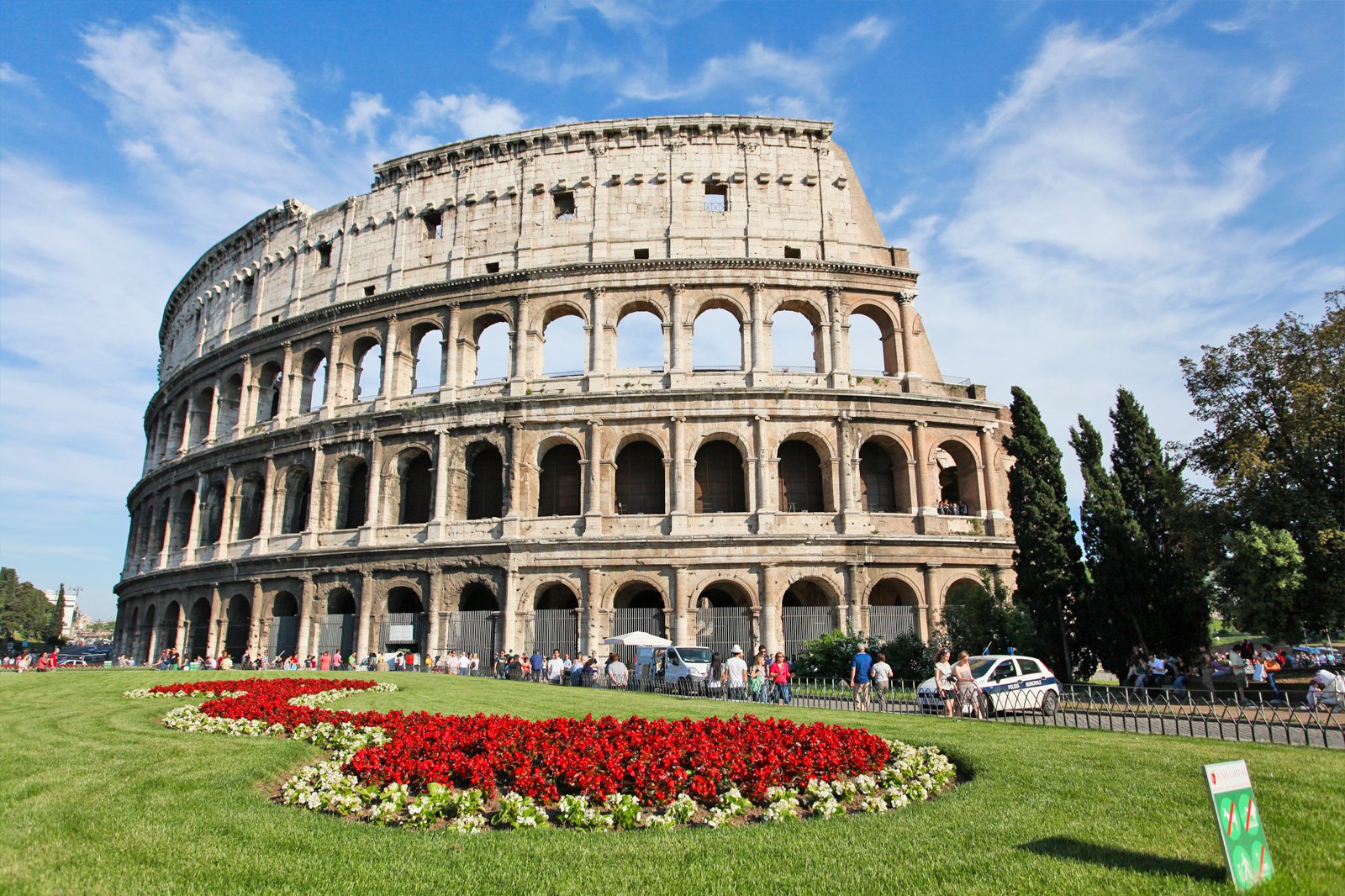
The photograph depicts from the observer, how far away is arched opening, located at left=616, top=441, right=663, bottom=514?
1158 inches

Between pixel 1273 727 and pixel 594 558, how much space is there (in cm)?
1900

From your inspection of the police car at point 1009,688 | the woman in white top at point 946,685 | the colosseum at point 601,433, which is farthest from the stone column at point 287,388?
the woman in white top at point 946,685

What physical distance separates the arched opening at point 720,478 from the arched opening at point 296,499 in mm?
16314

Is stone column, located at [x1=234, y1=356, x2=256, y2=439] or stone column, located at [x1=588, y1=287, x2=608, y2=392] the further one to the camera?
stone column, located at [x1=234, y1=356, x2=256, y2=439]

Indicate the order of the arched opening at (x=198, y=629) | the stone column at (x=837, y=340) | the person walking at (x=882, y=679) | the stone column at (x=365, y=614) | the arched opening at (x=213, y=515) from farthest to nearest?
1. the arched opening at (x=213, y=515)
2. the arched opening at (x=198, y=629)
3. the stone column at (x=837, y=340)
4. the stone column at (x=365, y=614)
5. the person walking at (x=882, y=679)

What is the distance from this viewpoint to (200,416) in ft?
131

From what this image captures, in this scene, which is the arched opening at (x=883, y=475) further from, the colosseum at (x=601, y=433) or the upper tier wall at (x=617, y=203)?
the upper tier wall at (x=617, y=203)

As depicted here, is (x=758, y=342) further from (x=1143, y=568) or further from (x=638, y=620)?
(x=1143, y=568)

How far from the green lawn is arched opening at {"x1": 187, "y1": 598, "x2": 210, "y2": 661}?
92.3 feet

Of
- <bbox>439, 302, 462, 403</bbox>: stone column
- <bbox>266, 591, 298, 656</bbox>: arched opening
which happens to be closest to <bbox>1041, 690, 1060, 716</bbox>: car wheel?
<bbox>439, 302, 462, 403</bbox>: stone column

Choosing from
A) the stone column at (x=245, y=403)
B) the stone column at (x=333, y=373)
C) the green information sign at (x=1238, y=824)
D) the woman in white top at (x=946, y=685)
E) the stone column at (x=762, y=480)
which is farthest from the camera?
the stone column at (x=245, y=403)

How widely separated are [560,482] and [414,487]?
6.27 metres

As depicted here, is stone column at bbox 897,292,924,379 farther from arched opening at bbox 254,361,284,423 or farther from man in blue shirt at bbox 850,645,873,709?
arched opening at bbox 254,361,284,423

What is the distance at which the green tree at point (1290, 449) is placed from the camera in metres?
18.7
